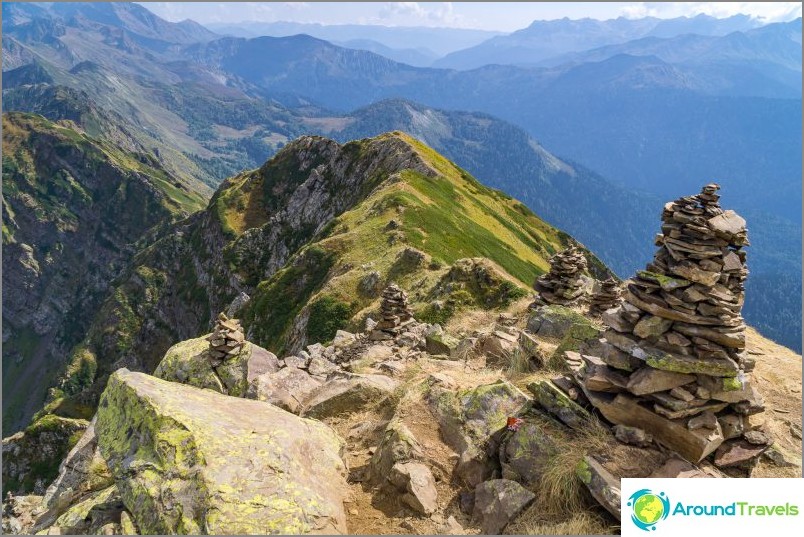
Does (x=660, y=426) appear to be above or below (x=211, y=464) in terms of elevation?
above

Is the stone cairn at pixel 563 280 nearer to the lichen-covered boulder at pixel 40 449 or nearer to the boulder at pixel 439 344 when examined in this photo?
the boulder at pixel 439 344

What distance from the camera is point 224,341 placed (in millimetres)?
21812

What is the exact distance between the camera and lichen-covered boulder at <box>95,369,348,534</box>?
11.1 m

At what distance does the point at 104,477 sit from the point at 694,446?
54.1 ft

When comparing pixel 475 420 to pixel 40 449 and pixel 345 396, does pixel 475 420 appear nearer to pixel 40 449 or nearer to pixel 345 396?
pixel 345 396

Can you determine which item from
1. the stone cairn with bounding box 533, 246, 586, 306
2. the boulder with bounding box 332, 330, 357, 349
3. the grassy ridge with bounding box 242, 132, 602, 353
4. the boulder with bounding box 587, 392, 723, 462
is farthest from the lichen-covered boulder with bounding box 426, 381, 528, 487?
the grassy ridge with bounding box 242, 132, 602, 353

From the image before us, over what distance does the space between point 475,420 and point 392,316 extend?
70.5 feet

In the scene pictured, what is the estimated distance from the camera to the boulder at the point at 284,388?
19438mm

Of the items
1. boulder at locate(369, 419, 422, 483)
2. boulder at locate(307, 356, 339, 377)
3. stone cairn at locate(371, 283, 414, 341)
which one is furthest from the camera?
stone cairn at locate(371, 283, 414, 341)

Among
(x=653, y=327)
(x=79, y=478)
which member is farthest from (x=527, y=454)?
(x=79, y=478)

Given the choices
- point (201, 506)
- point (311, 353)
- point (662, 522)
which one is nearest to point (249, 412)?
point (201, 506)

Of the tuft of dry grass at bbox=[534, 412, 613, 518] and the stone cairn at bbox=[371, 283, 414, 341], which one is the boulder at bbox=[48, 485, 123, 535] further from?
the stone cairn at bbox=[371, 283, 414, 341]

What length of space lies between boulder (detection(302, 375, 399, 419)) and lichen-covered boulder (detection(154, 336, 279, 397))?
11.0 feet

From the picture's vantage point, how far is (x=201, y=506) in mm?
11078
